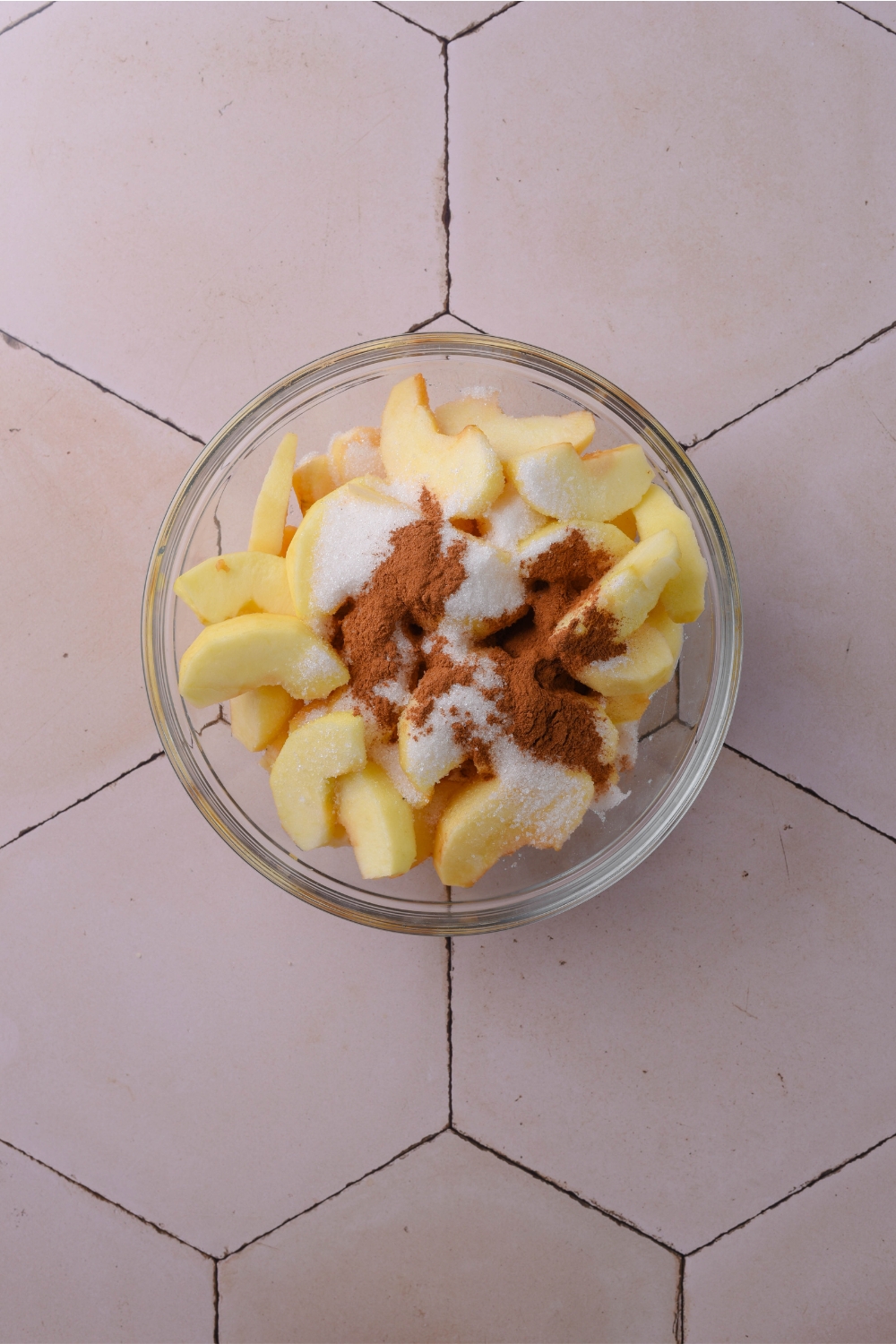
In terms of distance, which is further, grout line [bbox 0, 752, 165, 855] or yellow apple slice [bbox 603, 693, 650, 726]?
grout line [bbox 0, 752, 165, 855]

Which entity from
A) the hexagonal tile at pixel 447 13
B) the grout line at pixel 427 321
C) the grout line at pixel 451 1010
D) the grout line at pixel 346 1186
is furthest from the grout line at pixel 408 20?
the grout line at pixel 346 1186

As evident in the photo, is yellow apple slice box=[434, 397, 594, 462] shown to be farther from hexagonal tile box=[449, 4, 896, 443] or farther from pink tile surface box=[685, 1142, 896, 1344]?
pink tile surface box=[685, 1142, 896, 1344]

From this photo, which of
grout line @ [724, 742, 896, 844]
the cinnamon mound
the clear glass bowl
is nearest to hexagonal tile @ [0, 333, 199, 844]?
the clear glass bowl

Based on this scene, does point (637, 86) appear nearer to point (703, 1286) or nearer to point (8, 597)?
point (8, 597)

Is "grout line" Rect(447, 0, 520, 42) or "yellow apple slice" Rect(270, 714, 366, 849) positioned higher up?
"grout line" Rect(447, 0, 520, 42)

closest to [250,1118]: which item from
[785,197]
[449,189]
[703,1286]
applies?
[703,1286]

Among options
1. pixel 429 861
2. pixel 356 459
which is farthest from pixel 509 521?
pixel 429 861

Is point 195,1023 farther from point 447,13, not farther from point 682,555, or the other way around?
point 447,13

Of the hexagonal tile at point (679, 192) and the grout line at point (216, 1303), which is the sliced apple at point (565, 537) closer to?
the hexagonal tile at point (679, 192)
